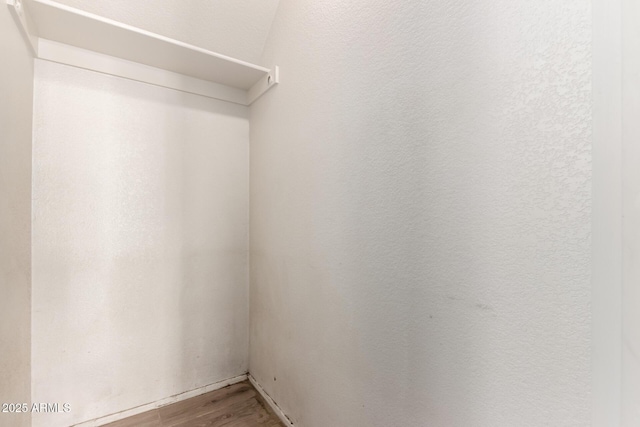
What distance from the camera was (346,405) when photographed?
115cm

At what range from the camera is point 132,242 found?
1648mm

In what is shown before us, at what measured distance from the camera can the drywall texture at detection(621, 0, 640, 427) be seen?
0.52m

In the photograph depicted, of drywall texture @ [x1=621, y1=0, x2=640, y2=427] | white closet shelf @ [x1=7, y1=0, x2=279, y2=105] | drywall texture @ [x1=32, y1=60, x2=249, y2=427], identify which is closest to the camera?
drywall texture @ [x1=621, y1=0, x2=640, y2=427]

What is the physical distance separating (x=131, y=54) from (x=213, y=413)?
210 cm

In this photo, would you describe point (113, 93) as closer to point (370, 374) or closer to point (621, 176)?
point (370, 374)

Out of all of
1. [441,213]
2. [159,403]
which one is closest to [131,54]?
[441,213]

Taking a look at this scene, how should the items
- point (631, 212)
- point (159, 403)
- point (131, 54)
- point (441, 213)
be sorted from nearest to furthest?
1. point (631, 212)
2. point (441, 213)
3. point (131, 54)
4. point (159, 403)

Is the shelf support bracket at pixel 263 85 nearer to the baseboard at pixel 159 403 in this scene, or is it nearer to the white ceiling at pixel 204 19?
the white ceiling at pixel 204 19

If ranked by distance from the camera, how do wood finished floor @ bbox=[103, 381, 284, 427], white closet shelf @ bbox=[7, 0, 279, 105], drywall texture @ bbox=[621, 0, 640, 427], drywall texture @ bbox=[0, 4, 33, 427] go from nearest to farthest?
drywall texture @ bbox=[621, 0, 640, 427]
drywall texture @ bbox=[0, 4, 33, 427]
white closet shelf @ bbox=[7, 0, 279, 105]
wood finished floor @ bbox=[103, 381, 284, 427]

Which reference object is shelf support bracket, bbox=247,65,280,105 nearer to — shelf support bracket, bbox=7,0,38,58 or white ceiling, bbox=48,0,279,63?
white ceiling, bbox=48,0,279,63

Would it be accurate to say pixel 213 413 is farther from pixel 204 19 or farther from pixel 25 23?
pixel 204 19

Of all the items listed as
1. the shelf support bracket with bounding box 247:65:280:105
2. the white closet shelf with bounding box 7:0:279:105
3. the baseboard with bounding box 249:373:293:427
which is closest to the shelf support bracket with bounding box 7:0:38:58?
the white closet shelf with bounding box 7:0:279:105

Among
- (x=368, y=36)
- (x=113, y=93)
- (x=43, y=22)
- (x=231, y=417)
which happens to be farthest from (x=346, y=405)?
(x=43, y=22)

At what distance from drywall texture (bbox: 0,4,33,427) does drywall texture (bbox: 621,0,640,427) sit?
180cm
